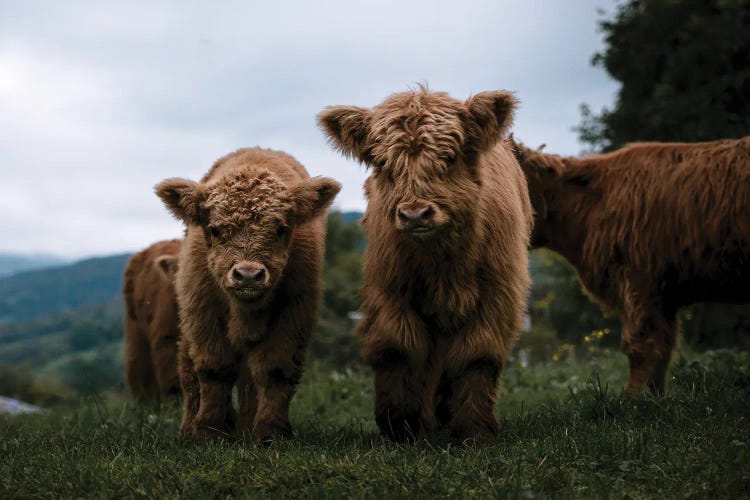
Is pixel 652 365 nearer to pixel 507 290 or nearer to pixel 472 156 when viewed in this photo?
pixel 507 290

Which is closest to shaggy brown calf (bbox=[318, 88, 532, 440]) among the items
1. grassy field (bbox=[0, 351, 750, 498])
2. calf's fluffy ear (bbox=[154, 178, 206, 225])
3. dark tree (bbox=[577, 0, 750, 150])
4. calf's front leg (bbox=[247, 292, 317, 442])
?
grassy field (bbox=[0, 351, 750, 498])

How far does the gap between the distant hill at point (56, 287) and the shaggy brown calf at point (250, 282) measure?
67374 millimetres

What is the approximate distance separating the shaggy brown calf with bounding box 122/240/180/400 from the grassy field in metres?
2.76

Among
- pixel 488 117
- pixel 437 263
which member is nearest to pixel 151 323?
pixel 437 263

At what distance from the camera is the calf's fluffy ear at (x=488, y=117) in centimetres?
582

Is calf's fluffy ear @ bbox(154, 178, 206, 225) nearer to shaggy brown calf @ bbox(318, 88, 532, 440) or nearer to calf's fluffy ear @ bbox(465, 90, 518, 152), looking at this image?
shaggy brown calf @ bbox(318, 88, 532, 440)

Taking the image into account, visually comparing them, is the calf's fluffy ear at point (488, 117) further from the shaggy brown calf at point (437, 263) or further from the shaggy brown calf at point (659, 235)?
the shaggy brown calf at point (659, 235)

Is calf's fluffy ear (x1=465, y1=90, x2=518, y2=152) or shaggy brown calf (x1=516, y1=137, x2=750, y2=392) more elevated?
calf's fluffy ear (x1=465, y1=90, x2=518, y2=152)

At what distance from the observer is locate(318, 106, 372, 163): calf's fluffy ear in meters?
5.99

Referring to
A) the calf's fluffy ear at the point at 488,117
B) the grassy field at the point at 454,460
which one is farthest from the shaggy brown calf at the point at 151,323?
the calf's fluffy ear at the point at 488,117

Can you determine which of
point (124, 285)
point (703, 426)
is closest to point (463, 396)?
point (703, 426)

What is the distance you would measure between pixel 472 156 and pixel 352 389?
18.2ft

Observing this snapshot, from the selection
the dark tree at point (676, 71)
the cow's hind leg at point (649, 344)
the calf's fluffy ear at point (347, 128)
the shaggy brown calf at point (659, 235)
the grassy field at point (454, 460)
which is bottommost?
the grassy field at point (454, 460)

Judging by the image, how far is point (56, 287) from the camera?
91.4 m
